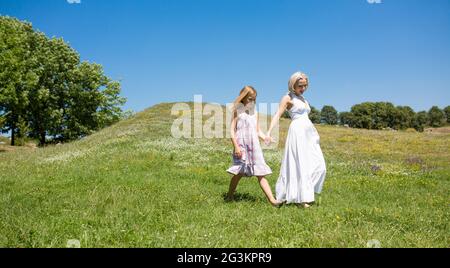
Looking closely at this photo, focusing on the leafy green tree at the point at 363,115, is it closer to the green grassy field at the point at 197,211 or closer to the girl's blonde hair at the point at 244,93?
the green grassy field at the point at 197,211

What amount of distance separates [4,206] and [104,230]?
4.29 meters

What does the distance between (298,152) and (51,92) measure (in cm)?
5158

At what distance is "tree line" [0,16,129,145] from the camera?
156 ft

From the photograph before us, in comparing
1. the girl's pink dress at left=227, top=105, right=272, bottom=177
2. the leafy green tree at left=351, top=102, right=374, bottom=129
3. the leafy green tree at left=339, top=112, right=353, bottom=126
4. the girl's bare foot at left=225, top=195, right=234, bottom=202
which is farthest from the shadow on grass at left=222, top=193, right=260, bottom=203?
the leafy green tree at left=339, top=112, right=353, bottom=126

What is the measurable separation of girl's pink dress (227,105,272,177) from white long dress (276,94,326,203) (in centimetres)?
56

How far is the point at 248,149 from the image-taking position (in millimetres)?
10289

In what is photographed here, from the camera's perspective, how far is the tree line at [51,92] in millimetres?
47469

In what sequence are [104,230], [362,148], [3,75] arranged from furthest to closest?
[3,75] < [362,148] < [104,230]

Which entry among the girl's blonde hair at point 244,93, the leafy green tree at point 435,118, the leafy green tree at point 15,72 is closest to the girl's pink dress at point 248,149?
the girl's blonde hair at point 244,93

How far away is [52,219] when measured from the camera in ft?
26.8

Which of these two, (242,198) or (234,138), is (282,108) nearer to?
(234,138)

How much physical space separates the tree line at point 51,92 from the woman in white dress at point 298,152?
41896 millimetres
